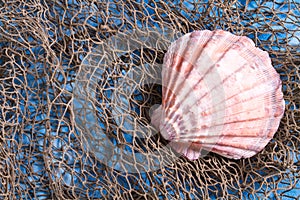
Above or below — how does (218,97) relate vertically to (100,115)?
above

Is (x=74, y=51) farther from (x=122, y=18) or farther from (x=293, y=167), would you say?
(x=293, y=167)

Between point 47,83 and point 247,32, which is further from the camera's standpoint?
point 247,32

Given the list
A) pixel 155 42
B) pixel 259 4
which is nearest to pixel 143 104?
pixel 155 42
